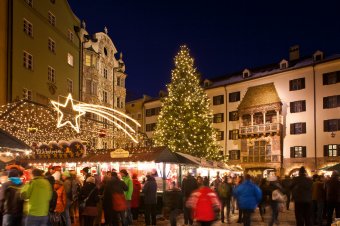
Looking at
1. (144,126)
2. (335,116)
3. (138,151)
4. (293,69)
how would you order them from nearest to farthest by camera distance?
(138,151), (335,116), (293,69), (144,126)

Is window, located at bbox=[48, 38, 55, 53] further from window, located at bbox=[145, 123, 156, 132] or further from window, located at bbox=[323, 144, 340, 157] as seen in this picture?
window, located at bbox=[145, 123, 156, 132]

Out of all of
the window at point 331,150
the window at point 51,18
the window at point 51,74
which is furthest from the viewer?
the window at point 331,150

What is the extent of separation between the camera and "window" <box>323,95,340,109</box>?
4538 cm

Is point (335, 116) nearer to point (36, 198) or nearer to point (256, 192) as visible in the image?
point (256, 192)

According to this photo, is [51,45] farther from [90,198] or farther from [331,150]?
[331,150]

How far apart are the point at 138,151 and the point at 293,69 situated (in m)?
30.6

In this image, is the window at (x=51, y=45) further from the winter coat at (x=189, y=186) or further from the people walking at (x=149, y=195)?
the people walking at (x=149, y=195)

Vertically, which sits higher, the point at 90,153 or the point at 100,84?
the point at 100,84

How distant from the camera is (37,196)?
9.62 metres

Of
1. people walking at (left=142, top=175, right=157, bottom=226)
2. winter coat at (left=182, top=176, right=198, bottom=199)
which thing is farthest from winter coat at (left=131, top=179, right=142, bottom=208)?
winter coat at (left=182, top=176, right=198, bottom=199)

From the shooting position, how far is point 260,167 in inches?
1977

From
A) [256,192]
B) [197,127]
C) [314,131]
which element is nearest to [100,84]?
[197,127]

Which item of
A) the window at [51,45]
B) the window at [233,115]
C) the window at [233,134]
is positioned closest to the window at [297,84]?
the window at [233,115]

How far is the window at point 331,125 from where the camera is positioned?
1780 inches
